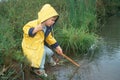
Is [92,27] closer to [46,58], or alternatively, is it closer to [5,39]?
[46,58]

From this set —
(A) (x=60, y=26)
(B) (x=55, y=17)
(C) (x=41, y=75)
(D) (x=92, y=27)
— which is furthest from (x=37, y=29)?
(D) (x=92, y=27)

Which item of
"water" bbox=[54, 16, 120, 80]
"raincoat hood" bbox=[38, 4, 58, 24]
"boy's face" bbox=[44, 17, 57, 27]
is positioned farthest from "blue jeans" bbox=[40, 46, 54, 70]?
"raincoat hood" bbox=[38, 4, 58, 24]

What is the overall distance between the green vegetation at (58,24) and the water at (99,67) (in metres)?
0.41

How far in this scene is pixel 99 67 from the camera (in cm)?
657

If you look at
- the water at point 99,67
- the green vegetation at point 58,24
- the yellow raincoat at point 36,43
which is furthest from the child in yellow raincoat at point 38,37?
the water at point 99,67

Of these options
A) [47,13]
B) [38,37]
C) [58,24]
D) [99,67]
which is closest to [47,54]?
[38,37]

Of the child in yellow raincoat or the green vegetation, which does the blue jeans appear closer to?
the child in yellow raincoat

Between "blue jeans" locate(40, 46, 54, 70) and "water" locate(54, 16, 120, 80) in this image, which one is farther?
"water" locate(54, 16, 120, 80)

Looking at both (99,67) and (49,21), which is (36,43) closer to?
(49,21)

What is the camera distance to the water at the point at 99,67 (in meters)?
6.02

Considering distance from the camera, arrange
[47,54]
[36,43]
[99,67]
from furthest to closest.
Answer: [99,67]
[47,54]
[36,43]

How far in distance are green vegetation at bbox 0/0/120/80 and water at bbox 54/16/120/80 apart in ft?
1.34

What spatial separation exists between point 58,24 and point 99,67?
197cm

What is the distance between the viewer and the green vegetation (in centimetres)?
576
